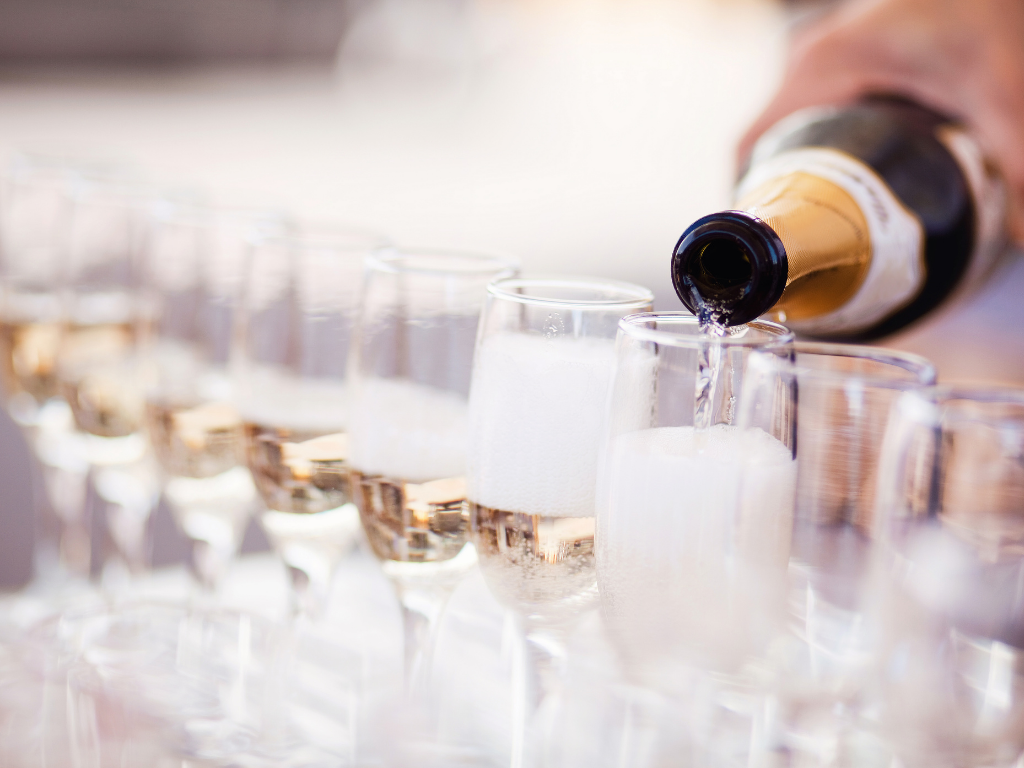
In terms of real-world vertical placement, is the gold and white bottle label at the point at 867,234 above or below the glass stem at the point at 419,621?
above

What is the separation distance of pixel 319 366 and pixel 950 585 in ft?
1.38

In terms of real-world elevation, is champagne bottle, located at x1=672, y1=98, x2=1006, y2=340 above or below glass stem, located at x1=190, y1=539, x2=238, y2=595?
above

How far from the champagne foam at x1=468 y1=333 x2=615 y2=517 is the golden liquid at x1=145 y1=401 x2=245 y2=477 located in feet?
0.87

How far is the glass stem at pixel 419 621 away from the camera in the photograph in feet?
2.20

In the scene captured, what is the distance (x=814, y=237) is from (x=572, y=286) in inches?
6.2

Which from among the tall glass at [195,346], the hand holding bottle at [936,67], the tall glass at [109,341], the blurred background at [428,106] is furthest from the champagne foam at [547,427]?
the blurred background at [428,106]

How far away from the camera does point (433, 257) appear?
2.29 feet

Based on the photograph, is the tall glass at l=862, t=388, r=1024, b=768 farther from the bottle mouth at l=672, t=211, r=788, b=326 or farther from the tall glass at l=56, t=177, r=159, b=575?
the tall glass at l=56, t=177, r=159, b=575

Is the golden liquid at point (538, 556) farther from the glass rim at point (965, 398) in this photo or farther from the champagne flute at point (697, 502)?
the glass rim at point (965, 398)

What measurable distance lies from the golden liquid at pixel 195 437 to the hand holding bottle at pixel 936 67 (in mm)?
523

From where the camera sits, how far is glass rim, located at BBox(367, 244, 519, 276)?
2.11 ft

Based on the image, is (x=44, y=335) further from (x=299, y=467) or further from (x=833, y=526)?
(x=833, y=526)

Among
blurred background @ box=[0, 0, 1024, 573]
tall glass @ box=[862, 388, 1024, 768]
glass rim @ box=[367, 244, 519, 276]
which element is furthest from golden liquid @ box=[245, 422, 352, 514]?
blurred background @ box=[0, 0, 1024, 573]

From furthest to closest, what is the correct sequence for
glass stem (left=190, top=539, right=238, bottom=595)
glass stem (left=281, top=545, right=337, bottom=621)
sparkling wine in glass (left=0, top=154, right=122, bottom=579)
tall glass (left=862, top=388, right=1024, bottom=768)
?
sparkling wine in glass (left=0, top=154, right=122, bottom=579) → glass stem (left=190, top=539, right=238, bottom=595) → glass stem (left=281, top=545, right=337, bottom=621) → tall glass (left=862, top=388, right=1024, bottom=768)
